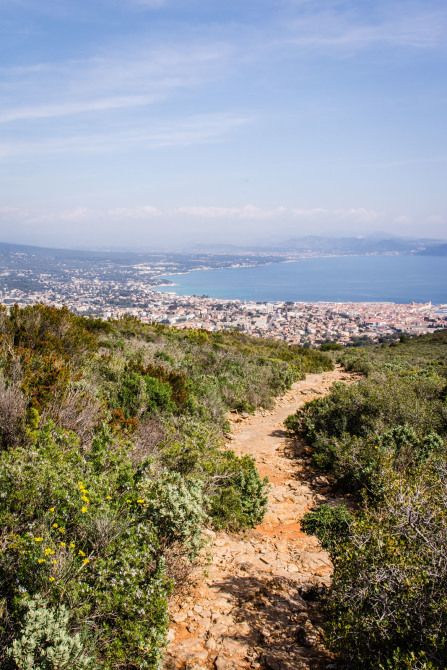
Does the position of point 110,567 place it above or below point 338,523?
above

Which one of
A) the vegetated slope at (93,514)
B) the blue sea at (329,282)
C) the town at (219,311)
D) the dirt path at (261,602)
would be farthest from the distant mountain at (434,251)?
the vegetated slope at (93,514)

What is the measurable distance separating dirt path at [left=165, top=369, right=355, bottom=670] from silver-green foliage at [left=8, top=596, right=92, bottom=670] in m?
0.82

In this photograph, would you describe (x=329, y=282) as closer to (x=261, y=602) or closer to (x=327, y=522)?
(x=327, y=522)

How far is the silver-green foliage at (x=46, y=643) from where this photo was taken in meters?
2.09

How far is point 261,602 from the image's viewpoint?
3428 millimetres

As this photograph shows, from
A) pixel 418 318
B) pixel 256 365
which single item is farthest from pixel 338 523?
pixel 418 318

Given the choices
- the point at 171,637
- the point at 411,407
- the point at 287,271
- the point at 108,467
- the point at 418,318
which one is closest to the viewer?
the point at 171,637

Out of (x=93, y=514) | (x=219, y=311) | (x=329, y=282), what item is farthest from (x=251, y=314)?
(x=329, y=282)

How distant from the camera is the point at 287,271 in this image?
133750mm

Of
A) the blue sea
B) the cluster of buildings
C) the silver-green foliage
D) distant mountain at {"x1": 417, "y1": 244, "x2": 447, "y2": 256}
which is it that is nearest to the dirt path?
the silver-green foliage

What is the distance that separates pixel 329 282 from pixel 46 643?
366ft

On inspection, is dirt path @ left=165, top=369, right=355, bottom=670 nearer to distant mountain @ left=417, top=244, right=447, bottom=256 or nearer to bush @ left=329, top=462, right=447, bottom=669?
bush @ left=329, top=462, right=447, bottom=669

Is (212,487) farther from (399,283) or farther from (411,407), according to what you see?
(399,283)

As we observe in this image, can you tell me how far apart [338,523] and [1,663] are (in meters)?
3.71
